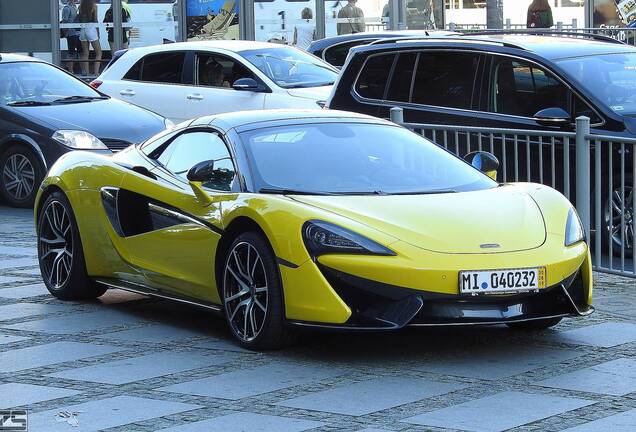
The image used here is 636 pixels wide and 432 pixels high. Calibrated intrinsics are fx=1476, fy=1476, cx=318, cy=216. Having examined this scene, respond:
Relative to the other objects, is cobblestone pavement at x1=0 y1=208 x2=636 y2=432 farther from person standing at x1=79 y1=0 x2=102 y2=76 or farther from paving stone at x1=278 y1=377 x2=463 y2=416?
person standing at x1=79 y1=0 x2=102 y2=76

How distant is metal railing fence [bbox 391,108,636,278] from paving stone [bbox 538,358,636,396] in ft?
9.83

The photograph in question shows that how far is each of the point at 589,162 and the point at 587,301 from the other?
2.81 metres

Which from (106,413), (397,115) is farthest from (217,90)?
(106,413)

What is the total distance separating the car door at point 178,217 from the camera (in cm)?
839

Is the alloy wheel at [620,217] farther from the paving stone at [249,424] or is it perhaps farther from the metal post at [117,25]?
the metal post at [117,25]

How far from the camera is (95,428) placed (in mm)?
6340

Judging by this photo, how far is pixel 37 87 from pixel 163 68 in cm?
310

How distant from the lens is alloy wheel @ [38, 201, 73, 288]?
9.79 metres

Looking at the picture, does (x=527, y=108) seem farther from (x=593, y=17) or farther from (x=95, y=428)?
(x=593, y=17)

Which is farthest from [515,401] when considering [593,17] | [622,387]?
[593,17]

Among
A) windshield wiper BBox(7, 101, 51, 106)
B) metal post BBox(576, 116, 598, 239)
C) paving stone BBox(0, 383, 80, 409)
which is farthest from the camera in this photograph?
windshield wiper BBox(7, 101, 51, 106)

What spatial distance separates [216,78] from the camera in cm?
1902

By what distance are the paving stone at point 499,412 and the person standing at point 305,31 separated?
69.6 feet

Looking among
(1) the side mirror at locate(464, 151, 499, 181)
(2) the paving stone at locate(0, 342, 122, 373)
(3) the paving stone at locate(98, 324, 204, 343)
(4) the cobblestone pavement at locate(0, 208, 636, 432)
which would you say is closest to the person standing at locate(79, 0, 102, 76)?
(4) the cobblestone pavement at locate(0, 208, 636, 432)
